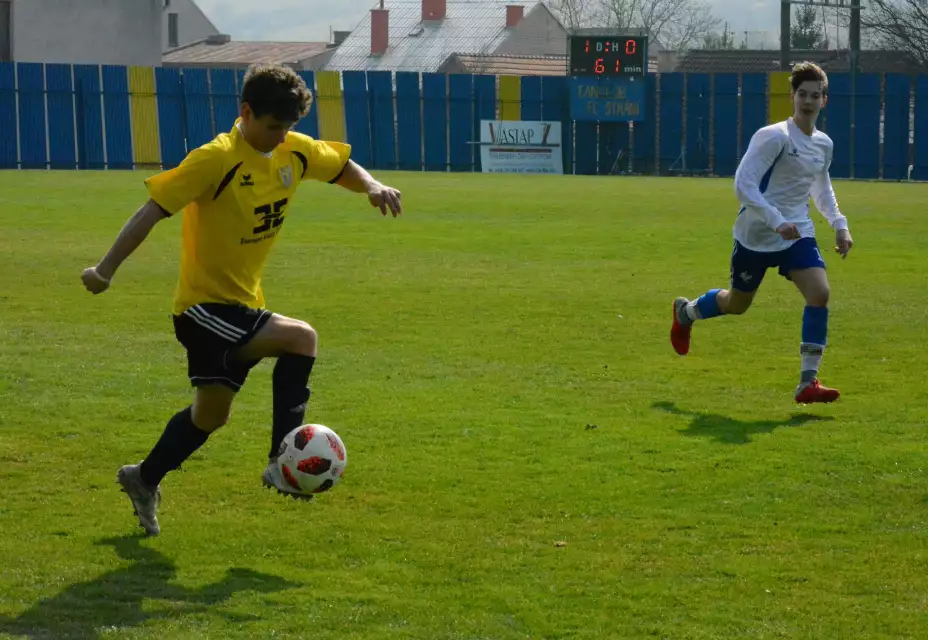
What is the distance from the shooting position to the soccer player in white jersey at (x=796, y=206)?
8.52m

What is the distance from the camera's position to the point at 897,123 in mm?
41656

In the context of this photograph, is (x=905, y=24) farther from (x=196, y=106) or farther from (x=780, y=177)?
(x=780, y=177)

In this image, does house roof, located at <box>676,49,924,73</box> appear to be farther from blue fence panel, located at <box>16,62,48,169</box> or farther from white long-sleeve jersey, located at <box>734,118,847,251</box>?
white long-sleeve jersey, located at <box>734,118,847,251</box>

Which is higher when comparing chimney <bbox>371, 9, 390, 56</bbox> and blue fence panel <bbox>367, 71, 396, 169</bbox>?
chimney <bbox>371, 9, 390, 56</bbox>

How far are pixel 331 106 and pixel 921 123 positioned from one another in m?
17.3

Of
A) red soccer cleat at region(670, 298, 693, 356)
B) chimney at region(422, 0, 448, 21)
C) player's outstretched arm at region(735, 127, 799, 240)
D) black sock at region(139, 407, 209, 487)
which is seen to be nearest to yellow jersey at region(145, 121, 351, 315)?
black sock at region(139, 407, 209, 487)

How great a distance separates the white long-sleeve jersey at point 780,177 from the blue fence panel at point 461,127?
1356 inches

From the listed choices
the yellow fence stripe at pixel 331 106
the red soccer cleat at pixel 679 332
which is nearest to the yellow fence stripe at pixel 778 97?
the yellow fence stripe at pixel 331 106

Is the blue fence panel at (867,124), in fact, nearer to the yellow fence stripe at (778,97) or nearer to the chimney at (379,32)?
the yellow fence stripe at (778,97)

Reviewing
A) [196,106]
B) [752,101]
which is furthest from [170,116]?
[752,101]

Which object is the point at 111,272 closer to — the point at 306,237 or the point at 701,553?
the point at 701,553

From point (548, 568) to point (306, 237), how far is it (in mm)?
14249

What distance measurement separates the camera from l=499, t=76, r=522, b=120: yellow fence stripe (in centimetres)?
4319

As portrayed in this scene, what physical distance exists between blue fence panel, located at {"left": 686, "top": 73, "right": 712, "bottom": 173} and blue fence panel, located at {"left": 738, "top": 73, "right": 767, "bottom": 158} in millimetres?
1020
